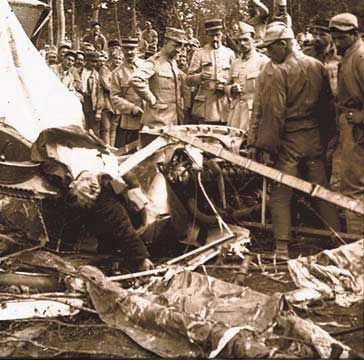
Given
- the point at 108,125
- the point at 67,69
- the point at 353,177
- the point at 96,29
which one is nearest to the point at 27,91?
the point at 353,177

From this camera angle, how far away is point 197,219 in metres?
6.94

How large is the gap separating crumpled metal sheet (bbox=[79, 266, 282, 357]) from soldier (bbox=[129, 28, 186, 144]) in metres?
4.60

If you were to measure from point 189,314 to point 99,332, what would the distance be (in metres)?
0.75

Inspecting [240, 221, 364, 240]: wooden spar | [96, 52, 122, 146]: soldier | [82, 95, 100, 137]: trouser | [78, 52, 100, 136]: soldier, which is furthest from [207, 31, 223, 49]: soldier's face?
[78, 52, 100, 136]: soldier

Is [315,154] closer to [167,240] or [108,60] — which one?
[167,240]

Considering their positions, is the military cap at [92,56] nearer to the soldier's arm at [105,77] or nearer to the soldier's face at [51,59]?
the soldier's arm at [105,77]

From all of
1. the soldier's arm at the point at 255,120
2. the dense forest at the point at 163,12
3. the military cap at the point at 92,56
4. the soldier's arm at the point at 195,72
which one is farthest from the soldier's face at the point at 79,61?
the soldier's arm at the point at 255,120

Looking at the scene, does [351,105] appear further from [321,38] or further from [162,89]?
[162,89]

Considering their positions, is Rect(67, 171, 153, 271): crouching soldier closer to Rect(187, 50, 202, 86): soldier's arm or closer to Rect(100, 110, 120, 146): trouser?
Rect(187, 50, 202, 86): soldier's arm

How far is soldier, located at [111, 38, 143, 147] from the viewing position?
11.5 m

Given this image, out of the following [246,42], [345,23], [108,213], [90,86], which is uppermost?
[345,23]

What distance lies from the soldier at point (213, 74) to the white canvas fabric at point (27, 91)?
2.12m

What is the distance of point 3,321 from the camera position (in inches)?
221

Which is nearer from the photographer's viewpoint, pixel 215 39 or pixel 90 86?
pixel 215 39
